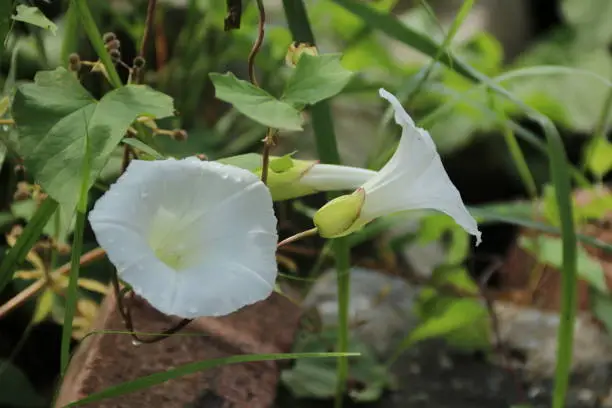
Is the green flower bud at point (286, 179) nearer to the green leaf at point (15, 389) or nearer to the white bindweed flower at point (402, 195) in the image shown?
the white bindweed flower at point (402, 195)

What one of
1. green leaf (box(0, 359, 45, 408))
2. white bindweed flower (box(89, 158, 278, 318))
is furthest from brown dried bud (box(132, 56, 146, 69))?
green leaf (box(0, 359, 45, 408))

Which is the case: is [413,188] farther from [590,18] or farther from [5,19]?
[590,18]

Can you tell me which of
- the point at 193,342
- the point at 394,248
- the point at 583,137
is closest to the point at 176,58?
the point at 394,248

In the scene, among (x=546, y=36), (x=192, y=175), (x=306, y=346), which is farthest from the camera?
(x=546, y=36)

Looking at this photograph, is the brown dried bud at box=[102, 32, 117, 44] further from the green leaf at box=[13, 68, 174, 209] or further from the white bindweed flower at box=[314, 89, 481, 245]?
the white bindweed flower at box=[314, 89, 481, 245]

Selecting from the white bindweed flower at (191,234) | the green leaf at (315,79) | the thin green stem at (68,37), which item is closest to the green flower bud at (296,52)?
the green leaf at (315,79)

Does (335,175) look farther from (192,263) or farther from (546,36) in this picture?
(546,36)
